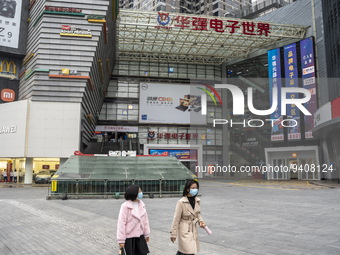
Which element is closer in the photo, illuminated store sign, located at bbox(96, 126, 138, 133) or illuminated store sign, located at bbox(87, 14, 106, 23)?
illuminated store sign, located at bbox(87, 14, 106, 23)

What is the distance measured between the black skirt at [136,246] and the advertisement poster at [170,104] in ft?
152

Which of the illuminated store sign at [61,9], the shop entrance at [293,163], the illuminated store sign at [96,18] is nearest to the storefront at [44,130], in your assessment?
the illuminated store sign at [96,18]

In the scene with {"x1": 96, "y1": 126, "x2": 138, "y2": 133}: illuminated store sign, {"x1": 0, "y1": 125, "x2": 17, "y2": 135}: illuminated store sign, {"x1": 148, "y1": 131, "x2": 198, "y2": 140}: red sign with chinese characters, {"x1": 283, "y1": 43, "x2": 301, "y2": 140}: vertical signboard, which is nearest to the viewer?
{"x1": 0, "y1": 125, "x2": 17, "y2": 135}: illuminated store sign

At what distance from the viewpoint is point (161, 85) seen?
172ft

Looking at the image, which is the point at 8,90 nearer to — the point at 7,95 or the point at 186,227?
the point at 7,95

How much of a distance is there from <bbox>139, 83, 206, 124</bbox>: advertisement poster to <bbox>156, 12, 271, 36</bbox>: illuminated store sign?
13335 mm

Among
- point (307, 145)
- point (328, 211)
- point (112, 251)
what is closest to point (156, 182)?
point (328, 211)

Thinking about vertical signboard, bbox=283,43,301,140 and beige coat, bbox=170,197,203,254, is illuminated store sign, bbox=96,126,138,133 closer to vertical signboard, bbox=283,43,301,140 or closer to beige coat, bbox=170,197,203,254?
vertical signboard, bbox=283,43,301,140

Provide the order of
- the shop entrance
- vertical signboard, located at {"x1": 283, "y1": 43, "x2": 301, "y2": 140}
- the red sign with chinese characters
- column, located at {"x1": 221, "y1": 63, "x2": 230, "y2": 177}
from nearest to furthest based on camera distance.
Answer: the shop entrance, vertical signboard, located at {"x1": 283, "y1": 43, "x2": 301, "y2": 140}, the red sign with chinese characters, column, located at {"x1": 221, "y1": 63, "x2": 230, "y2": 177}

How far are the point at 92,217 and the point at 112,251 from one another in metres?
5.07

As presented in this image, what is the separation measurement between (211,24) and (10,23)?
76.8 feet

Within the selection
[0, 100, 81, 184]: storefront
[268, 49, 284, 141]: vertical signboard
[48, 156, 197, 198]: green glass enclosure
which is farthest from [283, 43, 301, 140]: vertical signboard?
[0, 100, 81, 184]: storefront

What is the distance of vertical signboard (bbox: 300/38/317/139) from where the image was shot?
3741 cm

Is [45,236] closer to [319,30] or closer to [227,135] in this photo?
[319,30]
